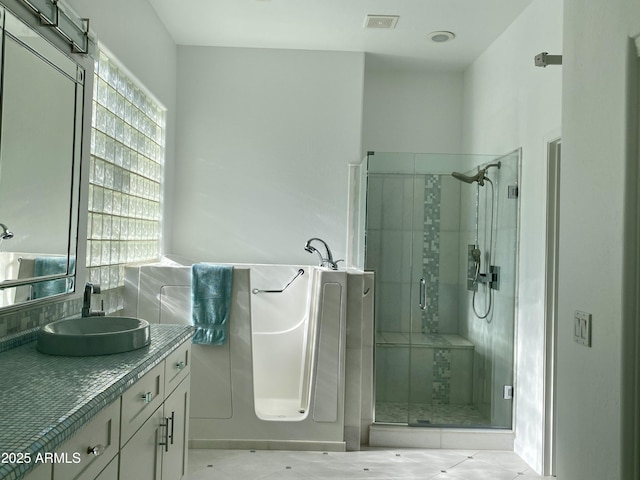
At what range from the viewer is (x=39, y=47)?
1.92 m

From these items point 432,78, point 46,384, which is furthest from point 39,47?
point 432,78

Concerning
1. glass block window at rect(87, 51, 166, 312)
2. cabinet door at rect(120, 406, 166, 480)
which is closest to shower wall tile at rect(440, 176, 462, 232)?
glass block window at rect(87, 51, 166, 312)

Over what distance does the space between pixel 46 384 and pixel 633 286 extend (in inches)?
60.2

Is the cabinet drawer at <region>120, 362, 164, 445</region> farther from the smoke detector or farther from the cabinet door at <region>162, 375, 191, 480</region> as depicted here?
the smoke detector

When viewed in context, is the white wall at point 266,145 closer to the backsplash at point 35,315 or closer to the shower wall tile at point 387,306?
the shower wall tile at point 387,306

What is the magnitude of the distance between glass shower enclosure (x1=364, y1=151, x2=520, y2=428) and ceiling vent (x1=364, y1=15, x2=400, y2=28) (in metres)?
0.94

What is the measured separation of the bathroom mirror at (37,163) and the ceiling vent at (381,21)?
2.03m

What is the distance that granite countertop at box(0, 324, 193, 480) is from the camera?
1.02 metres

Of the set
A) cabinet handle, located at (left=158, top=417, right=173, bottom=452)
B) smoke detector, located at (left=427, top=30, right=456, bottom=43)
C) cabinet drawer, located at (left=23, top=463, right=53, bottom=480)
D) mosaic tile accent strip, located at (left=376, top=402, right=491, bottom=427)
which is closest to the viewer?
cabinet drawer, located at (left=23, top=463, right=53, bottom=480)

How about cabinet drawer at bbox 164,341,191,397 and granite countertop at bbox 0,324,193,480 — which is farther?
cabinet drawer at bbox 164,341,191,397

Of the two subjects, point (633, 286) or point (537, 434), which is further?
point (537, 434)

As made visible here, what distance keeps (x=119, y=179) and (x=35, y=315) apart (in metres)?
1.26

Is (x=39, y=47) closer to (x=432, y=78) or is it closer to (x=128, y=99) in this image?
(x=128, y=99)

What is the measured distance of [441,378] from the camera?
11.5 feet
